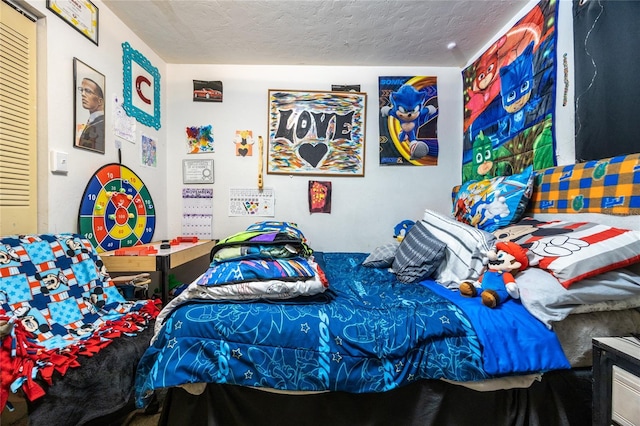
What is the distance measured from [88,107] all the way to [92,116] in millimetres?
56

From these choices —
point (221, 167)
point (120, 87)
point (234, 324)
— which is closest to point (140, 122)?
point (120, 87)

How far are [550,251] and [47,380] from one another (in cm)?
191

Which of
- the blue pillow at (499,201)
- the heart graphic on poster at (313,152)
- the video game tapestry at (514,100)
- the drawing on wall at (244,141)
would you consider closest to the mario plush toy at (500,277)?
the blue pillow at (499,201)

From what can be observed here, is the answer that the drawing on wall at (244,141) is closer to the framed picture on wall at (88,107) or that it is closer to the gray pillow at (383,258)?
the framed picture on wall at (88,107)

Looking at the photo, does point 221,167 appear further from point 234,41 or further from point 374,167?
point 374,167

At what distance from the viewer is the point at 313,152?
245cm

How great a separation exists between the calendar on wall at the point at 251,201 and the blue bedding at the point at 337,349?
1.58m

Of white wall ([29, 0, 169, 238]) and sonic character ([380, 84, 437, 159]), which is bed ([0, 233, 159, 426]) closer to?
white wall ([29, 0, 169, 238])

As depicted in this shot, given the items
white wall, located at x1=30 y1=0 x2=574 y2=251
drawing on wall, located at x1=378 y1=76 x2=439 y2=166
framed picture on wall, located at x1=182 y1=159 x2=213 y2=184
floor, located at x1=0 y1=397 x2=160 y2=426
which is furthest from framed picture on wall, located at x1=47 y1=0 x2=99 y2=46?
drawing on wall, located at x1=378 y1=76 x2=439 y2=166

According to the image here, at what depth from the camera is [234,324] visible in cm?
93

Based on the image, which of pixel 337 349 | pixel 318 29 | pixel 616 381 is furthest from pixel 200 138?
pixel 616 381

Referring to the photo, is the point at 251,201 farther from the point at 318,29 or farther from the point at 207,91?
the point at 318,29

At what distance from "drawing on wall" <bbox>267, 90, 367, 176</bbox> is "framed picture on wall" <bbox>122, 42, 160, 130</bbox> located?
1.03 metres

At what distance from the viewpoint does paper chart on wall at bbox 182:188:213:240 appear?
250cm
